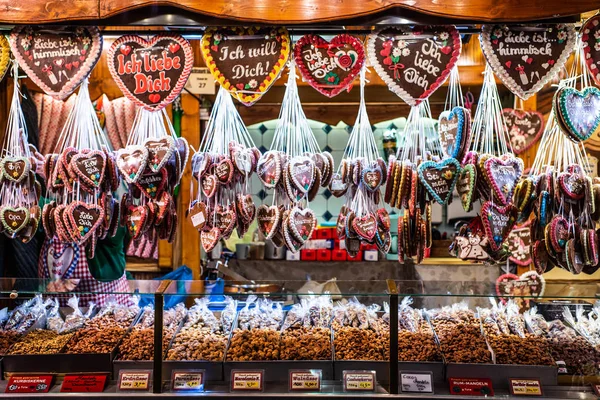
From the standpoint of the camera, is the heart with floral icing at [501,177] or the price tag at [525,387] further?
the heart with floral icing at [501,177]

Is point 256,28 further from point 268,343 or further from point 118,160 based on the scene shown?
point 268,343

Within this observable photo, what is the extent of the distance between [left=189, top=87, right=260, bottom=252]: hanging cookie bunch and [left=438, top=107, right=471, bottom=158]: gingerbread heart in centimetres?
87

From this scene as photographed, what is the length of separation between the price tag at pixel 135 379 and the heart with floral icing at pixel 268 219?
813 mm

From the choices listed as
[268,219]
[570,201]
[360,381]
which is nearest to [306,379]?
[360,381]

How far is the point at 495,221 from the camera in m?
2.63

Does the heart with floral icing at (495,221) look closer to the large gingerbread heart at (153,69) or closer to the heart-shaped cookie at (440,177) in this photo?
the heart-shaped cookie at (440,177)

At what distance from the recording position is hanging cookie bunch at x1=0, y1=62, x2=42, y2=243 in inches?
109

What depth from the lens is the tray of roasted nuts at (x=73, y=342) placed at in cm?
242

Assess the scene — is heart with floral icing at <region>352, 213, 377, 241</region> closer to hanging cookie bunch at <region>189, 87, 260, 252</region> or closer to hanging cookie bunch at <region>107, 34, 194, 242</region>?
hanging cookie bunch at <region>189, 87, 260, 252</region>

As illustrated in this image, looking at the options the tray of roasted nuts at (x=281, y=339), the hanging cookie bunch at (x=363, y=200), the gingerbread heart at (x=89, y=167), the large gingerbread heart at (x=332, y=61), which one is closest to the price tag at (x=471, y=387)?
the tray of roasted nuts at (x=281, y=339)

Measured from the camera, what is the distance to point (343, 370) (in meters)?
2.39

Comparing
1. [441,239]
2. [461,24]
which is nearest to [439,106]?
[441,239]

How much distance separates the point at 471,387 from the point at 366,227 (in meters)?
0.85

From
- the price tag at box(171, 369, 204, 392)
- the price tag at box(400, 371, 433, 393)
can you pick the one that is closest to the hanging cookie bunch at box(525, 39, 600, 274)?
the price tag at box(400, 371, 433, 393)
